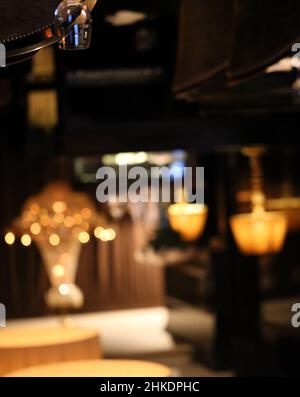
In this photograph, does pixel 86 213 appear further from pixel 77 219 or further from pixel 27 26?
pixel 27 26

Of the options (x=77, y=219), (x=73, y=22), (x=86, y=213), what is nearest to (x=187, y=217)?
(x=86, y=213)

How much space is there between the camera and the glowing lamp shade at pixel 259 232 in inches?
305

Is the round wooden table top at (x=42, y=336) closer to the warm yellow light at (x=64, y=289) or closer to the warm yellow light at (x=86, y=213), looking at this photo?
the warm yellow light at (x=64, y=289)

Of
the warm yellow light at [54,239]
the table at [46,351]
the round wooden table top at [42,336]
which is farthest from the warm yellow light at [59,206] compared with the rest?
the table at [46,351]

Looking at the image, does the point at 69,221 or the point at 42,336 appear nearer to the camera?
the point at 42,336

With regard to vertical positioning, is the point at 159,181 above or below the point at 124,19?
below

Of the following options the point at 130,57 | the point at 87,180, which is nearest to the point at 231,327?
the point at 130,57

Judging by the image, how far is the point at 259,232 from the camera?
25.4 feet

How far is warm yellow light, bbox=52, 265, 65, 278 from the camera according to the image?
909 cm

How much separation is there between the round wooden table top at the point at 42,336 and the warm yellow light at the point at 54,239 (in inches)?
136

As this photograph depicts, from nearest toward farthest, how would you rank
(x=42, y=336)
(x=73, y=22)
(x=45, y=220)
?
(x=73, y=22) < (x=42, y=336) < (x=45, y=220)

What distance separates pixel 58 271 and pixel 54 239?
300 millimetres

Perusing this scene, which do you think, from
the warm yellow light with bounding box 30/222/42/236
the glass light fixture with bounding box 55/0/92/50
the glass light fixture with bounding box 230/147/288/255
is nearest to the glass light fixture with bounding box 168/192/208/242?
the warm yellow light with bounding box 30/222/42/236

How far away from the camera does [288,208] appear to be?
1249 cm
